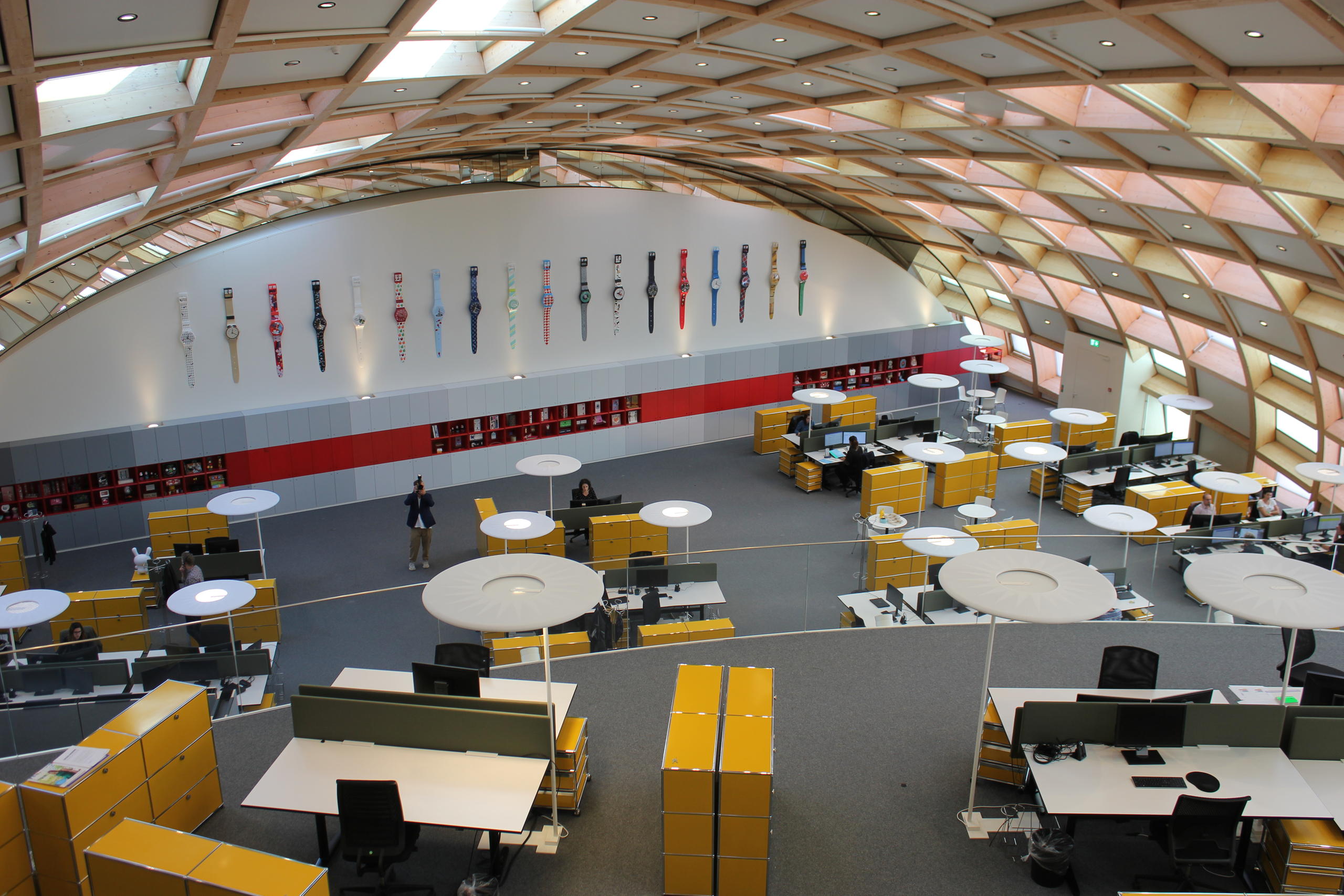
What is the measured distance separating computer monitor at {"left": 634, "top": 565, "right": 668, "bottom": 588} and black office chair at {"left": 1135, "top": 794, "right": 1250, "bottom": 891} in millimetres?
6766

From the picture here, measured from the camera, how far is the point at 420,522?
16.0m

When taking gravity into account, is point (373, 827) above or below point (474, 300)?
below

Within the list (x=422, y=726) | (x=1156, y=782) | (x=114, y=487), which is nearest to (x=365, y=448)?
(x=114, y=487)

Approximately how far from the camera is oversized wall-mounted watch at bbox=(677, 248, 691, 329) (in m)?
22.8

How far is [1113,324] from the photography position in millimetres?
23625

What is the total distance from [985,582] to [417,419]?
1447cm

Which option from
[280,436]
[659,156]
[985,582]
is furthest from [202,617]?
[659,156]

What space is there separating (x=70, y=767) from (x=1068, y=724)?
7.89m

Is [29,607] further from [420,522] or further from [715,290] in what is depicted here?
[715,290]

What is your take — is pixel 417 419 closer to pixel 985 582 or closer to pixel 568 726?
pixel 568 726

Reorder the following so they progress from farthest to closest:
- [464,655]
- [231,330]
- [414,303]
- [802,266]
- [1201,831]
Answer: [802,266]
[414,303]
[231,330]
[464,655]
[1201,831]

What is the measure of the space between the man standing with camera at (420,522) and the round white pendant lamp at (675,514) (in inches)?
165

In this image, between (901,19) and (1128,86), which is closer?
(901,19)

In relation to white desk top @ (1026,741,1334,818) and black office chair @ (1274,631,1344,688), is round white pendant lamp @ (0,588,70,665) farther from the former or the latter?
black office chair @ (1274,631,1344,688)
